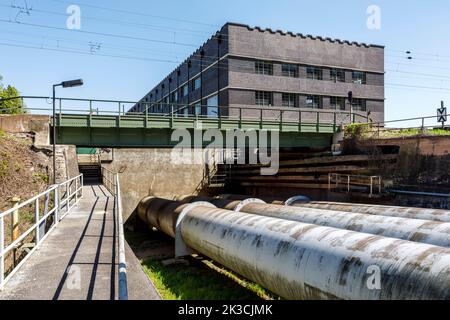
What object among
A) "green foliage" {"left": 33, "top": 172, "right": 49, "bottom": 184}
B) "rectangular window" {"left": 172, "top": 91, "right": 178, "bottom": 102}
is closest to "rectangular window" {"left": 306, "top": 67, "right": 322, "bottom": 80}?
"rectangular window" {"left": 172, "top": 91, "right": 178, "bottom": 102}

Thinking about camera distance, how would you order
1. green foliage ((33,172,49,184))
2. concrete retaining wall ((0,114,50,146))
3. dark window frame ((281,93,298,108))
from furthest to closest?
1. dark window frame ((281,93,298,108))
2. concrete retaining wall ((0,114,50,146))
3. green foliage ((33,172,49,184))

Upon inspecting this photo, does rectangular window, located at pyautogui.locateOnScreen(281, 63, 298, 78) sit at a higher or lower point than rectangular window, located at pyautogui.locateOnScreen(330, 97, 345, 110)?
higher

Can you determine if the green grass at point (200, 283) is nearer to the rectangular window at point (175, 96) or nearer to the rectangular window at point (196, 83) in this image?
the rectangular window at point (196, 83)

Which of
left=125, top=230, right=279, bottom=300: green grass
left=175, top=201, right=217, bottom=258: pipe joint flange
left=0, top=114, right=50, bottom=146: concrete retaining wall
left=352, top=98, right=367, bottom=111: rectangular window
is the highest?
left=352, top=98, right=367, bottom=111: rectangular window

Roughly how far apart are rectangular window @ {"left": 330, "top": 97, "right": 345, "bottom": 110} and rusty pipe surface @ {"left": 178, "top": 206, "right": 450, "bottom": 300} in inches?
1284

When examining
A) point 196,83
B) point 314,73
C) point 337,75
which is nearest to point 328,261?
point 314,73

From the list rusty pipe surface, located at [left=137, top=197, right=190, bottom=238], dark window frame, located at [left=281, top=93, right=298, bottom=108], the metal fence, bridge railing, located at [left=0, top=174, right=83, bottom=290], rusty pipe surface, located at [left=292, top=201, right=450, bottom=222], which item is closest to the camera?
bridge railing, located at [left=0, top=174, right=83, bottom=290]

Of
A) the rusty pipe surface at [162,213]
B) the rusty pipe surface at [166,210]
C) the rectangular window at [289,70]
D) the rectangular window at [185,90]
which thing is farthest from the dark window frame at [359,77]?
the rusty pipe surface at [162,213]

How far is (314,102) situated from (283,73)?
16.1 feet

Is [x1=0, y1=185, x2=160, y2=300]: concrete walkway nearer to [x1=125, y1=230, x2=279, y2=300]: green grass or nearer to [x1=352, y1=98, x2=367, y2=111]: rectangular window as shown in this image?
[x1=125, y1=230, x2=279, y2=300]: green grass

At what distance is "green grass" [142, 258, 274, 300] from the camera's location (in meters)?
11.7

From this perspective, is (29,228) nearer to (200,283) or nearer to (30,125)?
(200,283)
